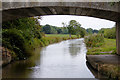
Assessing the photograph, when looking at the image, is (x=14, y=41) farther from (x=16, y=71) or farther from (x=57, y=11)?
(x=57, y=11)

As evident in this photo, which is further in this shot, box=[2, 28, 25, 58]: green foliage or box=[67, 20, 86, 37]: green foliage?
box=[67, 20, 86, 37]: green foliage

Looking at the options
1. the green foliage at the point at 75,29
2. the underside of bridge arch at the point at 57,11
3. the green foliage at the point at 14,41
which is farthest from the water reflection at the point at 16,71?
the green foliage at the point at 75,29

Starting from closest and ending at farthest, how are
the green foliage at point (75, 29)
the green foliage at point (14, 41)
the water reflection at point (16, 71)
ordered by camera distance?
the water reflection at point (16, 71), the green foliage at point (14, 41), the green foliage at point (75, 29)

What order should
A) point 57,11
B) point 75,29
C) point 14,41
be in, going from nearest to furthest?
point 57,11 < point 14,41 < point 75,29

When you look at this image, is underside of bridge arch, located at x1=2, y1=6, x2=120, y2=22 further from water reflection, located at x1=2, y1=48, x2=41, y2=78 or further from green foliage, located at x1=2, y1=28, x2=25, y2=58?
green foliage, located at x1=2, y1=28, x2=25, y2=58

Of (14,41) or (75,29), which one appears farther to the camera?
(75,29)

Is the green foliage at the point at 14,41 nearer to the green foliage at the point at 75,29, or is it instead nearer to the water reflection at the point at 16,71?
the water reflection at the point at 16,71

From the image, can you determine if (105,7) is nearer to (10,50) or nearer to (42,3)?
(42,3)

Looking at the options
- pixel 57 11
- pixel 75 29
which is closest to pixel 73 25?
pixel 75 29

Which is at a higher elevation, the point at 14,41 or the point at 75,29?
the point at 75,29

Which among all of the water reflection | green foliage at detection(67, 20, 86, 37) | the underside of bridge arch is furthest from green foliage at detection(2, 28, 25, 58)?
green foliage at detection(67, 20, 86, 37)

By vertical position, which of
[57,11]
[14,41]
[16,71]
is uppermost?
[57,11]

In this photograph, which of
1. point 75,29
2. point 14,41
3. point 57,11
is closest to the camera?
point 57,11

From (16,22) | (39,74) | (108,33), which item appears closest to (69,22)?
(108,33)
